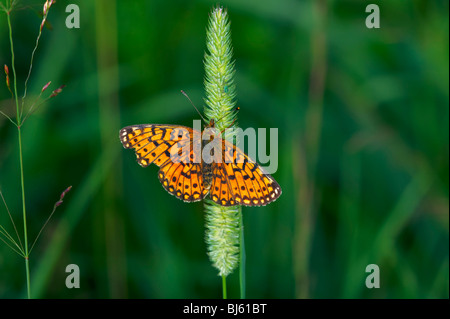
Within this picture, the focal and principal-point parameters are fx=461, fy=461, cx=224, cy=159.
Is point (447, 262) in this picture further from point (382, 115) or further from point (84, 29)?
point (84, 29)

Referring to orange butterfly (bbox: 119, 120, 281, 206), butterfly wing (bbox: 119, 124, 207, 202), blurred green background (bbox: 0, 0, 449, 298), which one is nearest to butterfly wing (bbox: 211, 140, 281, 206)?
orange butterfly (bbox: 119, 120, 281, 206)

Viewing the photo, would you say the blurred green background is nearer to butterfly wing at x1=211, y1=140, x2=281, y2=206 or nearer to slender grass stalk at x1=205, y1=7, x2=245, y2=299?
butterfly wing at x1=211, y1=140, x2=281, y2=206

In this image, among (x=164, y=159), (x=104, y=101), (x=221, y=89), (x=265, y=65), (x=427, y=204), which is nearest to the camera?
(x=221, y=89)

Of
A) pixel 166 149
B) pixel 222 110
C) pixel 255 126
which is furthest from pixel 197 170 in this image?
pixel 255 126

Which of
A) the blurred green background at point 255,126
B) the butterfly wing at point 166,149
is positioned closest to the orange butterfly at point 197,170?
the butterfly wing at point 166,149

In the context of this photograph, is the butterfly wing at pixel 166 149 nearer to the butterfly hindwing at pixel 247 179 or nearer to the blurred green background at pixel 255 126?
the butterfly hindwing at pixel 247 179

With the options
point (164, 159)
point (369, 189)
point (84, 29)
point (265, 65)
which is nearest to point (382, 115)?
point (369, 189)
